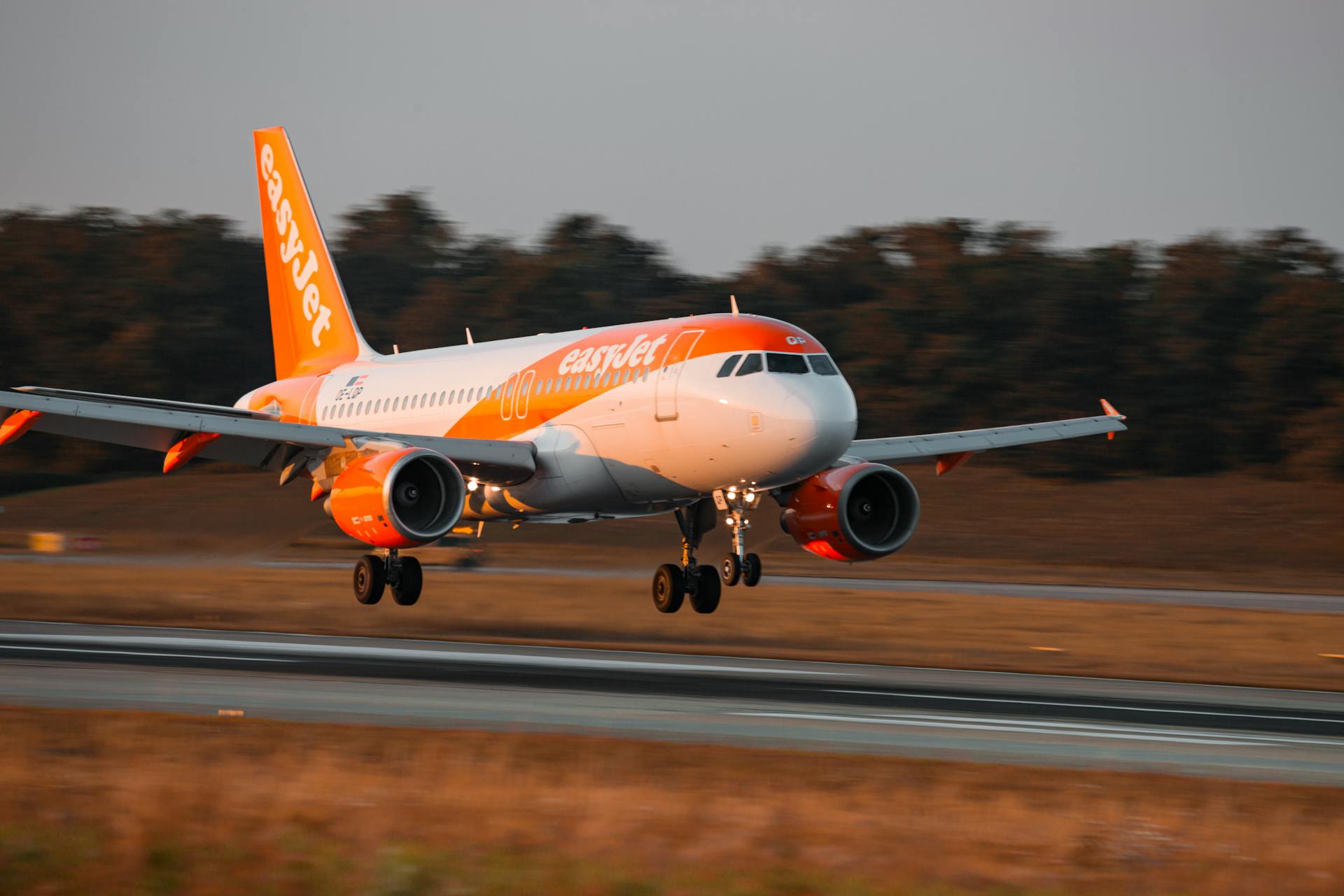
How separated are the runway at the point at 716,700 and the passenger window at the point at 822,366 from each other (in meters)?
5.01

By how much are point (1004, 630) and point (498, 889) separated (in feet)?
81.8

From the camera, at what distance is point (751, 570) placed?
2853cm

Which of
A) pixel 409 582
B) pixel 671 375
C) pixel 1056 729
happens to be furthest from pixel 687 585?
pixel 1056 729

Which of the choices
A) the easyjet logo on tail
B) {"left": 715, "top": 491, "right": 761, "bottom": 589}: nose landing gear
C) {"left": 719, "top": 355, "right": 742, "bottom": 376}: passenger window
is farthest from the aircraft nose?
the easyjet logo on tail

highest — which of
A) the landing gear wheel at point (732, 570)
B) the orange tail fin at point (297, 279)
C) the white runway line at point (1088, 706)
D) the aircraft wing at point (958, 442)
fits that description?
the orange tail fin at point (297, 279)

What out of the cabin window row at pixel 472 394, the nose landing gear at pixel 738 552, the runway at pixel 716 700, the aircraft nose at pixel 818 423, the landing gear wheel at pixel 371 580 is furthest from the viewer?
the landing gear wheel at pixel 371 580

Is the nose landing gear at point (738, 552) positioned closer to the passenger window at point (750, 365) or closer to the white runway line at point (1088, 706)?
the passenger window at point (750, 365)

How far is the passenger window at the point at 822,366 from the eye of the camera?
26.7 m

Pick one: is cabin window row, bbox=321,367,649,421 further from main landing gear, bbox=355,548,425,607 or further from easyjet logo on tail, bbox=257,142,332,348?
easyjet logo on tail, bbox=257,142,332,348

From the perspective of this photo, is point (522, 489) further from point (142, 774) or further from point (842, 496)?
point (142, 774)

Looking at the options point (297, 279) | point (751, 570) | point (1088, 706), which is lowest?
point (1088, 706)

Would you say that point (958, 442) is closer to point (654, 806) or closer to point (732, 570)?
point (732, 570)

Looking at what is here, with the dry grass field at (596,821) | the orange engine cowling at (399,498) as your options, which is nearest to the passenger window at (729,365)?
the orange engine cowling at (399,498)

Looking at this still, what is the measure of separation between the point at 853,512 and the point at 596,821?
56.8ft
